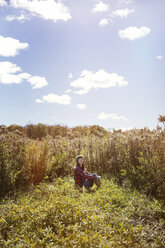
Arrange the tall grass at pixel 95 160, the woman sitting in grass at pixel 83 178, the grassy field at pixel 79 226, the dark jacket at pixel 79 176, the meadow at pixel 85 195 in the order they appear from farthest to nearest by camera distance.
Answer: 1. the dark jacket at pixel 79 176
2. the woman sitting in grass at pixel 83 178
3. the tall grass at pixel 95 160
4. the meadow at pixel 85 195
5. the grassy field at pixel 79 226

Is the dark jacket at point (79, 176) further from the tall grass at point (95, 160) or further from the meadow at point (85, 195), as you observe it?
the tall grass at point (95, 160)

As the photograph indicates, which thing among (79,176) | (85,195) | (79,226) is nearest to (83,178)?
(79,176)

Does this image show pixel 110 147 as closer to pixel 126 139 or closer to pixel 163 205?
pixel 126 139

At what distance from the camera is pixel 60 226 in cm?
352

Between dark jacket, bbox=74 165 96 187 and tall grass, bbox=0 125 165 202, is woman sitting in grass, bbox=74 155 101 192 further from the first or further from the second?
tall grass, bbox=0 125 165 202

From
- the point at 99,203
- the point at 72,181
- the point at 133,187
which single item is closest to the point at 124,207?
the point at 99,203

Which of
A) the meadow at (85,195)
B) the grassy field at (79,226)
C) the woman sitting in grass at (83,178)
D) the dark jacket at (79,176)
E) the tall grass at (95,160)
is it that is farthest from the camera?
the dark jacket at (79,176)

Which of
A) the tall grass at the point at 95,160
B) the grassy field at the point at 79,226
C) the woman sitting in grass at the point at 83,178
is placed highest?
the tall grass at the point at 95,160

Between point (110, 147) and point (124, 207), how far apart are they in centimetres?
336

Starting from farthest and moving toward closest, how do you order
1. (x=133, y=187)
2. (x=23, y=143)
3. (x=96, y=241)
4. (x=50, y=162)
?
1. (x=50, y=162)
2. (x=23, y=143)
3. (x=133, y=187)
4. (x=96, y=241)

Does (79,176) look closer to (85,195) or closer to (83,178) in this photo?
(83,178)

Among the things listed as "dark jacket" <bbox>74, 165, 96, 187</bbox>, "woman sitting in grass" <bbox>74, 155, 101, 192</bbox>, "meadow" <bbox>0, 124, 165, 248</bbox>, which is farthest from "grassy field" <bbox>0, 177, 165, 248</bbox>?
"dark jacket" <bbox>74, 165, 96, 187</bbox>

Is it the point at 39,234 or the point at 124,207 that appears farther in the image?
the point at 124,207

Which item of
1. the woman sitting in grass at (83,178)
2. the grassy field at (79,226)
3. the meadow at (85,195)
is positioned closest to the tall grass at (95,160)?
the meadow at (85,195)
